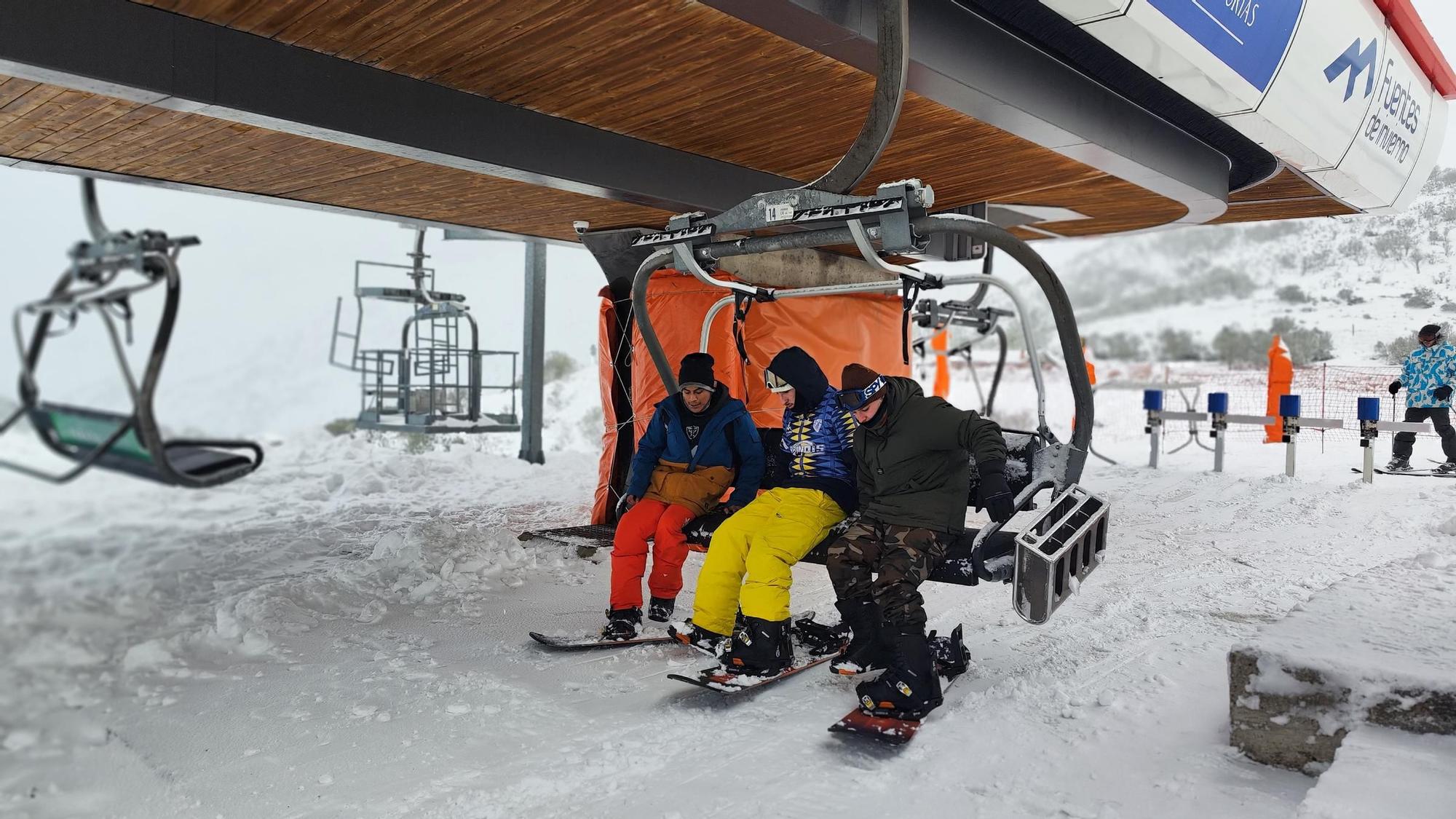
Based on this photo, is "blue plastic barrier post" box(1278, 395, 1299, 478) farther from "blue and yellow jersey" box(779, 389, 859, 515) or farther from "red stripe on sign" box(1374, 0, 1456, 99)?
"blue and yellow jersey" box(779, 389, 859, 515)

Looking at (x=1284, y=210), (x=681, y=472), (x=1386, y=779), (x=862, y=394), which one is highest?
(x=1284, y=210)

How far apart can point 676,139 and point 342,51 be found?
1.87 m

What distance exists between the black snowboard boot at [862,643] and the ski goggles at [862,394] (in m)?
0.83

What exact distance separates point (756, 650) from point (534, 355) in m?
7.68

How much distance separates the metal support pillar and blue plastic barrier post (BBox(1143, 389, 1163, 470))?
678 centimetres

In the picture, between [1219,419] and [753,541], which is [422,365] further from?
[1219,419]

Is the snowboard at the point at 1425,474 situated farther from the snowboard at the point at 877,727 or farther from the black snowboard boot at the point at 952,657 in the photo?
the snowboard at the point at 877,727

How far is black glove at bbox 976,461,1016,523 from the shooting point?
318cm

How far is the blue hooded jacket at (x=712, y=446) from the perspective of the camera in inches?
170

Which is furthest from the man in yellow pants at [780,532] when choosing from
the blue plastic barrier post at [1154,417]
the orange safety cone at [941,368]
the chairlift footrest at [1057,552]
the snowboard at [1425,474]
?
the orange safety cone at [941,368]

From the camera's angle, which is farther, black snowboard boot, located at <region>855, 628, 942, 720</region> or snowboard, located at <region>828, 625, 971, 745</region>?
black snowboard boot, located at <region>855, 628, 942, 720</region>

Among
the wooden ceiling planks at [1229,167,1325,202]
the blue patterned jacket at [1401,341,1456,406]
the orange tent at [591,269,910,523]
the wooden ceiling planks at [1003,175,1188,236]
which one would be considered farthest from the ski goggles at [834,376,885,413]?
the wooden ceiling planks at [1229,167,1325,202]

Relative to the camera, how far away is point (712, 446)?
4.36 metres

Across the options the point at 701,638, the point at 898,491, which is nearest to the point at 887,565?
the point at 898,491
